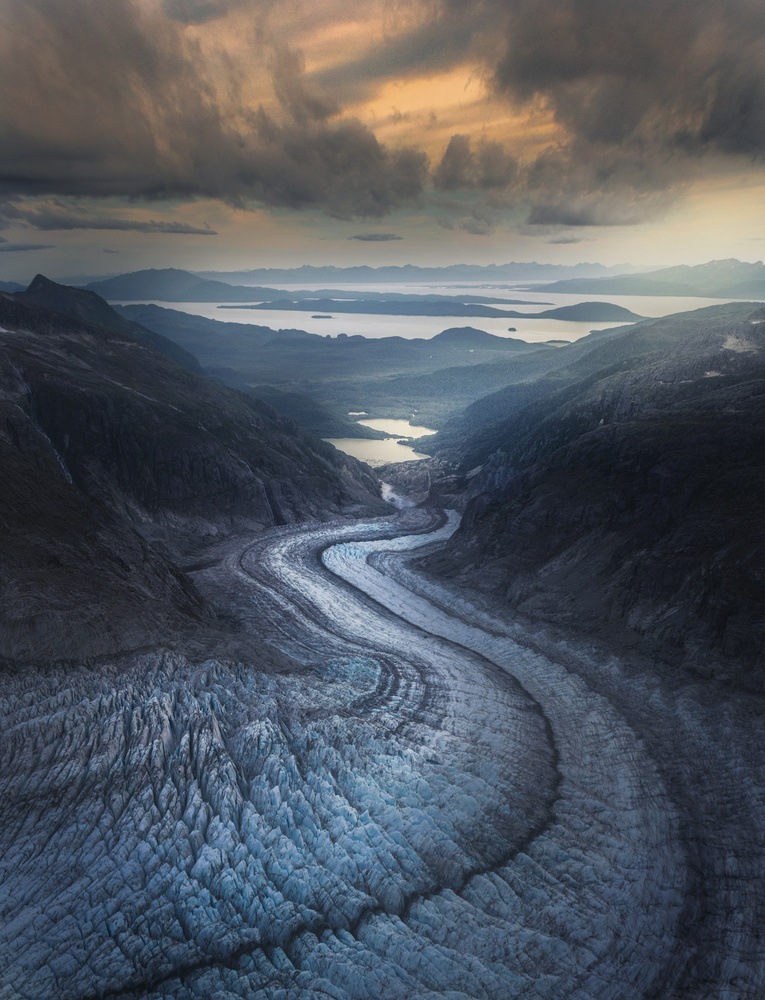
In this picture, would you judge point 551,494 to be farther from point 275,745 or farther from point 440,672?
point 275,745

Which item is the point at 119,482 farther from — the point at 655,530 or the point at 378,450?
the point at 378,450

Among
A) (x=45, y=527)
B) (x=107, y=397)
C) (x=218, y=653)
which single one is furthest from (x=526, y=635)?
(x=107, y=397)

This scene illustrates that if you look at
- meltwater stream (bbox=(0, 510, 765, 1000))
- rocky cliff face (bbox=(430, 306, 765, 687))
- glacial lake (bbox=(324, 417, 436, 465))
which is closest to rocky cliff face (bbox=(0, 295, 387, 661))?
meltwater stream (bbox=(0, 510, 765, 1000))

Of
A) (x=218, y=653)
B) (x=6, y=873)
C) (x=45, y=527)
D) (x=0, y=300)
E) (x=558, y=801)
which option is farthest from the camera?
(x=0, y=300)

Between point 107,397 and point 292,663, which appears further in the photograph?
point 107,397

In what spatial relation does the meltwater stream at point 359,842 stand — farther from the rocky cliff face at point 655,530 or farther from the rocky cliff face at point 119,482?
the rocky cliff face at point 655,530

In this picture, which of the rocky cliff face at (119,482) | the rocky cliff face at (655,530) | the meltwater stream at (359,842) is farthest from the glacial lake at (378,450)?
the meltwater stream at (359,842)
